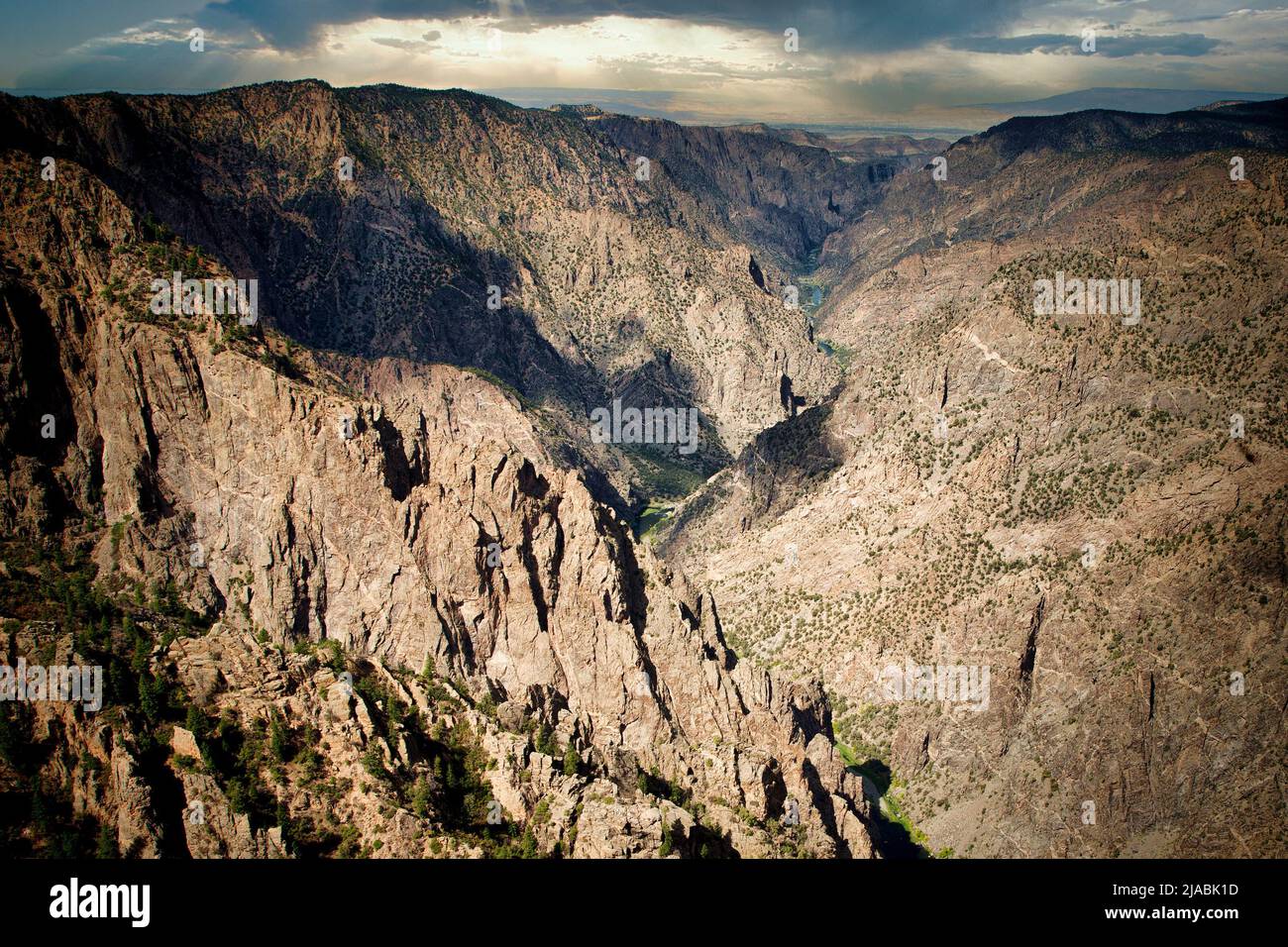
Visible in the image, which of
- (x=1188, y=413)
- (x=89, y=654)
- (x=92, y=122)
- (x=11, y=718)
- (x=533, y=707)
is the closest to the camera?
(x=11, y=718)

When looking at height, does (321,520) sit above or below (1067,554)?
above

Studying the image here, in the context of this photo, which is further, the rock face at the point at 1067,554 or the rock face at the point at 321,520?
the rock face at the point at 1067,554

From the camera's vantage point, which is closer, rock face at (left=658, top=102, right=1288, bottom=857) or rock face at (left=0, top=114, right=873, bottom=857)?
rock face at (left=0, top=114, right=873, bottom=857)

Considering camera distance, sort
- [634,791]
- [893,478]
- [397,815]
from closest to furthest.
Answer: [397,815] → [634,791] → [893,478]

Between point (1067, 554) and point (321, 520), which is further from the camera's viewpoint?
point (1067, 554)
